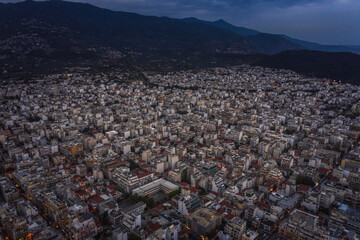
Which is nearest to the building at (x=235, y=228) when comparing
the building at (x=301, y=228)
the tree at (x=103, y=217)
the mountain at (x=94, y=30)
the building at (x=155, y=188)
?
the building at (x=301, y=228)

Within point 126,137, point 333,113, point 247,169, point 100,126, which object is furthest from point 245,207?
point 333,113

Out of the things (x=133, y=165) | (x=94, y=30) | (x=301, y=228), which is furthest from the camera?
(x=94, y=30)

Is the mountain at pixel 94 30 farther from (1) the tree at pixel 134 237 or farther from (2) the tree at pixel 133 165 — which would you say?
(1) the tree at pixel 134 237

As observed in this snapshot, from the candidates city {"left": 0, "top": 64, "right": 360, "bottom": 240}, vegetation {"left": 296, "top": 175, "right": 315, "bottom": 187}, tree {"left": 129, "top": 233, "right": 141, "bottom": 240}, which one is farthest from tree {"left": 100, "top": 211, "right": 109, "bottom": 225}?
vegetation {"left": 296, "top": 175, "right": 315, "bottom": 187}

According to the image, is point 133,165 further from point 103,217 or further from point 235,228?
point 235,228

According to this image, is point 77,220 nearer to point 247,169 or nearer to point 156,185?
point 156,185

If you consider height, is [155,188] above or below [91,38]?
below

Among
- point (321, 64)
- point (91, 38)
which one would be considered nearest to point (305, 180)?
point (321, 64)
